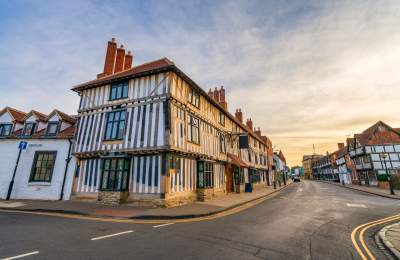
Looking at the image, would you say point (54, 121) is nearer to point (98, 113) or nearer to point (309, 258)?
point (98, 113)

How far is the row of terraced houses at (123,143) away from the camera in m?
11.5

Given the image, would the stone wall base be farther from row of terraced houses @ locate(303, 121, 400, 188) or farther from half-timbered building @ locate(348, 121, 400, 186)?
half-timbered building @ locate(348, 121, 400, 186)

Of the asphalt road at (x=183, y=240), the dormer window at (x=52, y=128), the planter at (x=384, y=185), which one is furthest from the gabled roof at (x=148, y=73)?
A: the planter at (x=384, y=185)

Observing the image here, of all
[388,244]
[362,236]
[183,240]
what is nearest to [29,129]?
[183,240]

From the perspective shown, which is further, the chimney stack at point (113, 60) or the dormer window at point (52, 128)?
the chimney stack at point (113, 60)

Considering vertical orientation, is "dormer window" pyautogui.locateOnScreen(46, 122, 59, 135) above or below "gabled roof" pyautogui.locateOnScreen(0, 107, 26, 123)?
below

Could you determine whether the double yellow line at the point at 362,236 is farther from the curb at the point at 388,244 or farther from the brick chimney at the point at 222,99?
the brick chimney at the point at 222,99

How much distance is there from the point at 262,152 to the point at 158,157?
28848 millimetres

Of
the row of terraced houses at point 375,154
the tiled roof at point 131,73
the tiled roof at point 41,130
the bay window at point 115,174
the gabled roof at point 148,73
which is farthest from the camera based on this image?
the row of terraced houses at point 375,154

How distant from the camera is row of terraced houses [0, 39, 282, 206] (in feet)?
37.8

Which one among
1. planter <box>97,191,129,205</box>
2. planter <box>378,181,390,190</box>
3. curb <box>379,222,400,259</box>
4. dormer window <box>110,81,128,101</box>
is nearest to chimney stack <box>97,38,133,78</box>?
dormer window <box>110,81,128,101</box>

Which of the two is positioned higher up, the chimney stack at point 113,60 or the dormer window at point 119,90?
the chimney stack at point 113,60

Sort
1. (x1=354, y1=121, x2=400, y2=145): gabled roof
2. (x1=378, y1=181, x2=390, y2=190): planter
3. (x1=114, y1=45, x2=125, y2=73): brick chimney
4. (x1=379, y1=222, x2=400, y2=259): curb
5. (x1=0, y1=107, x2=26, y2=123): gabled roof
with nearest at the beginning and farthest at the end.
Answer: (x1=379, y1=222, x2=400, y2=259): curb < (x1=114, y1=45, x2=125, y2=73): brick chimney < (x1=0, y1=107, x2=26, y2=123): gabled roof < (x1=378, y1=181, x2=390, y2=190): planter < (x1=354, y1=121, x2=400, y2=145): gabled roof

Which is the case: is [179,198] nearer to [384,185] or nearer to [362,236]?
[362,236]
